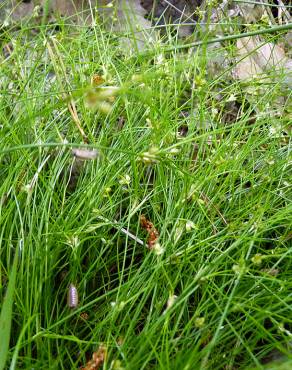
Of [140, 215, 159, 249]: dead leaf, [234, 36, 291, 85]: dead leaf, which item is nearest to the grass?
[140, 215, 159, 249]: dead leaf

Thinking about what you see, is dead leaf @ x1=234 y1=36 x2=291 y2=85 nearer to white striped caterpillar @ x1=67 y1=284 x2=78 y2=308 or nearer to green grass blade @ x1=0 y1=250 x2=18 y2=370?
white striped caterpillar @ x1=67 y1=284 x2=78 y2=308

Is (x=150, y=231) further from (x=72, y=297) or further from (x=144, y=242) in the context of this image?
(x=72, y=297)

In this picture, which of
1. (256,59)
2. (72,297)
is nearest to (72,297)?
(72,297)

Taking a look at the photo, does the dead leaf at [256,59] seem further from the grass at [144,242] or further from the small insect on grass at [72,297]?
the small insect on grass at [72,297]

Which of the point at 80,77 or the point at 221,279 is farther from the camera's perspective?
the point at 80,77

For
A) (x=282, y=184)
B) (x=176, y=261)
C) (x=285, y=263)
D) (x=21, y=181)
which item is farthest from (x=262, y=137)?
(x=21, y=181)

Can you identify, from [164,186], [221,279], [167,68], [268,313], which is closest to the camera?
[268,313]

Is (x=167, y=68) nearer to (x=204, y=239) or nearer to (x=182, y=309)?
(x=204, y=239)
